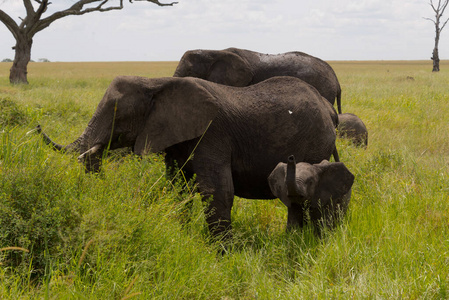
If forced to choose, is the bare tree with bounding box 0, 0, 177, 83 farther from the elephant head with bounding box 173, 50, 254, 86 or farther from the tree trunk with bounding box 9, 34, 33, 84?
the elephant head with bounding box 173, 50, 254, 86

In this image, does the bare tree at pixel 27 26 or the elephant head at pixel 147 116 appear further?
the bare tree at pixel 27 26

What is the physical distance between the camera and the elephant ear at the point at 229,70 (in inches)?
293

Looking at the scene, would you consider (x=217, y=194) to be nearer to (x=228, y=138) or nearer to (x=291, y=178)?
(x=228, y=138)

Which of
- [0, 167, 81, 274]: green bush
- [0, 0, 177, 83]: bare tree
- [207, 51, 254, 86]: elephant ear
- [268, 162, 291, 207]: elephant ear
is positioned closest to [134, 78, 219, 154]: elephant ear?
[268, 162, 291, 207]: elephant ear

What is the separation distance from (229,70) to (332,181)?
3.43 metres

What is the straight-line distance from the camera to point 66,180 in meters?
4.07

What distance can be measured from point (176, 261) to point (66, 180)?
49.2 inches

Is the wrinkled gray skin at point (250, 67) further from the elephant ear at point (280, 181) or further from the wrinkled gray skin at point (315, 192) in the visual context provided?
the elephant ear at point (280, 181)

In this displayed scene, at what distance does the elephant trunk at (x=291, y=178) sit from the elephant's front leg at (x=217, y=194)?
0.71 meters

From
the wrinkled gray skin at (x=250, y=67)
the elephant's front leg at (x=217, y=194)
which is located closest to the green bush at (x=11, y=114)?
the wrinkled gray skin at (x=250, y=67)

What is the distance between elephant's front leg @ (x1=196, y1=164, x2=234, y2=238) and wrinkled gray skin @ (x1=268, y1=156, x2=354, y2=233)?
0.44m

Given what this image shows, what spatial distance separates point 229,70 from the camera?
748cm

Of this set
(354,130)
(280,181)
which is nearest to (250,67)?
(354,130)

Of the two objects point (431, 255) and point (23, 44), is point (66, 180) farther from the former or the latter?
point (23, 44)
